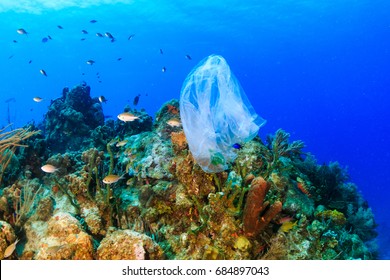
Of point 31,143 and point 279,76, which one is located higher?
point 279,76

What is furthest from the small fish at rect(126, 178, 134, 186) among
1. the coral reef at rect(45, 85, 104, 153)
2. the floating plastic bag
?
the coral reef at rect(45, 85, 104, 153)

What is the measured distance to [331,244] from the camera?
4.55 metres

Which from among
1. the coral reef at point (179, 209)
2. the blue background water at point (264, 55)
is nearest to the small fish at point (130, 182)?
the coral reef at point (179, 209)

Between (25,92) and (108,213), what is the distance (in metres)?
126

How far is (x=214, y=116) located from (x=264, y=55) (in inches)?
2788

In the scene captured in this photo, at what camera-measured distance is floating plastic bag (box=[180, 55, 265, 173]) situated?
4.89 m

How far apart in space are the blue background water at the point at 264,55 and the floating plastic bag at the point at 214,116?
869 cm

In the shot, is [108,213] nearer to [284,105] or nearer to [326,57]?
[326,57]

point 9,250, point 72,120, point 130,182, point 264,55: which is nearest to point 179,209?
point 130,182

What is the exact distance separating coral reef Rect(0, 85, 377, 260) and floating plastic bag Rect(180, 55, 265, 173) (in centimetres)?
45

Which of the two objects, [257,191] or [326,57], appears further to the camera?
[326,57]

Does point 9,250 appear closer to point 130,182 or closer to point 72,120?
point 130,182

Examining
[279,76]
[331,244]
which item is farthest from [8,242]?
[279,76]
